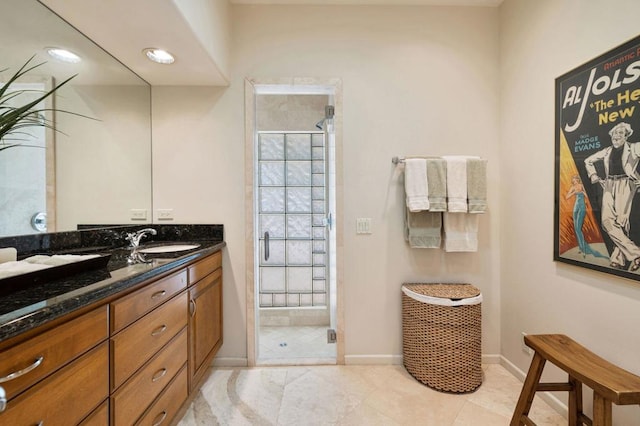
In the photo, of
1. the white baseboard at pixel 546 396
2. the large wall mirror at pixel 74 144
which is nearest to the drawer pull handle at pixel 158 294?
the large wall mirror at pixel 74 144

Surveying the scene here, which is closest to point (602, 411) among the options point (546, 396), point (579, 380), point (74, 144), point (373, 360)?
point (579, 380)

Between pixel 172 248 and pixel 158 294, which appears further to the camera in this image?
pixel 172 248

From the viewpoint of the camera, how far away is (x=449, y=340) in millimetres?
1787

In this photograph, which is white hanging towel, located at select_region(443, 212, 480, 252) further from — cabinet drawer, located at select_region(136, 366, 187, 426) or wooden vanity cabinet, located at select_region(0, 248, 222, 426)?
cabinet drawer, located at select_region(136, 366, 187, 426)

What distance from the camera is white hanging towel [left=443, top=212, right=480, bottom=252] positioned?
1992mm

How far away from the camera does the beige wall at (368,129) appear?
2090 millimetres

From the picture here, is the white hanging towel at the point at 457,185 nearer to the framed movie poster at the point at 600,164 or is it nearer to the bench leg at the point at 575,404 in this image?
the framed movie poster at the point at 600,164

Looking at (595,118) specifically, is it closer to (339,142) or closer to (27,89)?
(339,142)

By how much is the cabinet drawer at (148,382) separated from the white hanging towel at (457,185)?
6.17 feet

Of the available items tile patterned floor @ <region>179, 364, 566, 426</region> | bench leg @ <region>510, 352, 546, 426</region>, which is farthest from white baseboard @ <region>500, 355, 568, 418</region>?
bench leg @ <region>510, 352, 546, 426</region>

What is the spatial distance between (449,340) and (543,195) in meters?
1.09

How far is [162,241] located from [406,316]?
189 cm

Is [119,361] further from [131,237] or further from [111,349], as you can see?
[131,237]

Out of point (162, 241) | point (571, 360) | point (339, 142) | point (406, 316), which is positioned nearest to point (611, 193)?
point (571, 360)
